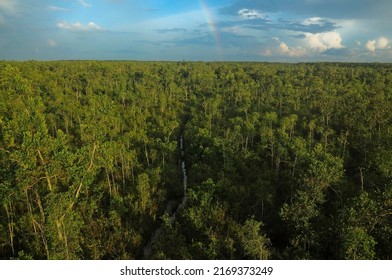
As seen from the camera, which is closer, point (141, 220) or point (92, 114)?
point (141, 220)

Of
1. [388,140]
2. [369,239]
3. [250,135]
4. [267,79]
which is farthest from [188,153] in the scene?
[267,79]

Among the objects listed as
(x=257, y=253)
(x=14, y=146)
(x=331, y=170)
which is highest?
(x=14, y=146)

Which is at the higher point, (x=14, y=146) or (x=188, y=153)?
(x=14, y=146)

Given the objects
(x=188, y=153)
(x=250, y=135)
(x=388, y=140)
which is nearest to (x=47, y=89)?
→ (x=188, y=153)

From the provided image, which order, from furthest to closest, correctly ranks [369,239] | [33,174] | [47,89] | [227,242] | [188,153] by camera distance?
1. [47,89]
2. [188,153]
3. [227,242]
4. [33,174]
5. [369,239]

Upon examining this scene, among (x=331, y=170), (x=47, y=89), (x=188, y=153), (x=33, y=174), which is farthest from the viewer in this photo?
(x=47, y=89)

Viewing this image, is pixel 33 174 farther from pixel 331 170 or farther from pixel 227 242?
pixel 331 170

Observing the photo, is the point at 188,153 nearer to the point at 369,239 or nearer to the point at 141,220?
the point at 141,220
